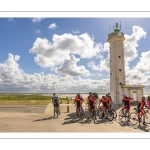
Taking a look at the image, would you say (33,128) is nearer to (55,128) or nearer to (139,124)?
(55,128)

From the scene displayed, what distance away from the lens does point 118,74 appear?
2744cm

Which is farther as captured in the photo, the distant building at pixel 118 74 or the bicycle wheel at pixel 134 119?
the distant building at pixel 118 74

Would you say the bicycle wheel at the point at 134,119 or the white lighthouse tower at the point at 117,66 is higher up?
the white lighthouse tower at the point at 117,66

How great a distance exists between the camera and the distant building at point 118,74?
27.1m

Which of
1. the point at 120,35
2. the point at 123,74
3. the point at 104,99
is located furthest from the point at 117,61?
the point at 104,99

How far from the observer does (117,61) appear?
2753 centimetres

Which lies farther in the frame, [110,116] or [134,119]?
[110,116]

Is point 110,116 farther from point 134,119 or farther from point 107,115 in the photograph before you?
point 134,119

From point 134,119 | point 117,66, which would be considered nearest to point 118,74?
point 117,66

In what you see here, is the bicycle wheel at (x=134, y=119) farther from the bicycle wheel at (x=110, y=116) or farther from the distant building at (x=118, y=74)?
the distant building at (x=118, y=74)

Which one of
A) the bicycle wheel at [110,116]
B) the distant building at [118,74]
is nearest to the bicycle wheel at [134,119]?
the bicycle wheel at [110,116]

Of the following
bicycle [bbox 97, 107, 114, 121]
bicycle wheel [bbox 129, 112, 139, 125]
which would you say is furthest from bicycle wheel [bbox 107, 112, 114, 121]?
bicycle wheel [bbox 129, 112, 139, 125]

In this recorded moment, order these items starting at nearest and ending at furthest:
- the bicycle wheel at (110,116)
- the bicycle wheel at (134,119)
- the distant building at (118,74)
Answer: the bicycle wheel at (134,119) → the bicycle wheel at (110,116) → the distant building at (118,74)

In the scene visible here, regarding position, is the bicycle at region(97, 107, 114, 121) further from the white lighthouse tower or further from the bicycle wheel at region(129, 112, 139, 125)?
the white lighthouse tower
